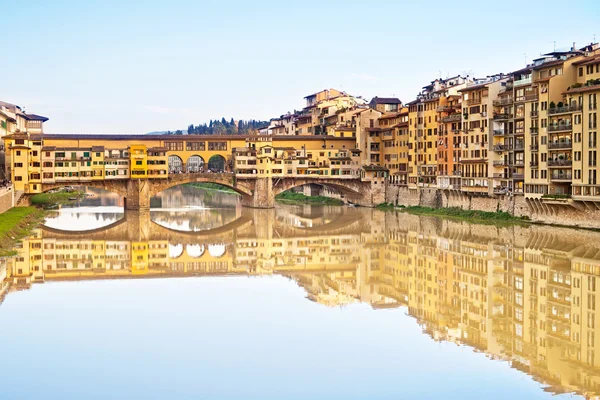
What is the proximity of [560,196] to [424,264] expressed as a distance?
11343 millimetres

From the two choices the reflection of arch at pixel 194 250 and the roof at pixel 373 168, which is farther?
the roof at pixel 373 168

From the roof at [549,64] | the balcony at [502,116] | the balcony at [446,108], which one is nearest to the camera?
the roof at [549,64]

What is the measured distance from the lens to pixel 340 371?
14977 mm

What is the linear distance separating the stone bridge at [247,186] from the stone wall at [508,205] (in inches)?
74.9

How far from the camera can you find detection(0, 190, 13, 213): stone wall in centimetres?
4047

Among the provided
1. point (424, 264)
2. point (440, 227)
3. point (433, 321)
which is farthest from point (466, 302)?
point (440, 227)

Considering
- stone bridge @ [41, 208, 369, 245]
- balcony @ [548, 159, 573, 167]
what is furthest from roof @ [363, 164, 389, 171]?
balcony @ [548, 159, 573, 167]

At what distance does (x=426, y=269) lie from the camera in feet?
90.6

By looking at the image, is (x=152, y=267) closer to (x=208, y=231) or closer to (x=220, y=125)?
(x=208, y=231)

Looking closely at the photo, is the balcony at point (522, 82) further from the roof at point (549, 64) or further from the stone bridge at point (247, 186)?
the stone bridge at point (247, 186)

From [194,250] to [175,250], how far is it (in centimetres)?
79

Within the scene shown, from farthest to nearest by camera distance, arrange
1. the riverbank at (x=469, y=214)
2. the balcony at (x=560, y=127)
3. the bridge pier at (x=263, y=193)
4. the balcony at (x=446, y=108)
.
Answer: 1. the bridge pier at (x=263, y=193)
2. the balcony at (x=446, y=108)
3. the riverbank at (x=469, y=214)
4. the balcony at (x=560, y=127)

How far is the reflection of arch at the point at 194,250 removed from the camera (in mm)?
33091

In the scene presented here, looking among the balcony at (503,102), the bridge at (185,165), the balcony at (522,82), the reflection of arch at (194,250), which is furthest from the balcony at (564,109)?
the bridge at (185,165)
